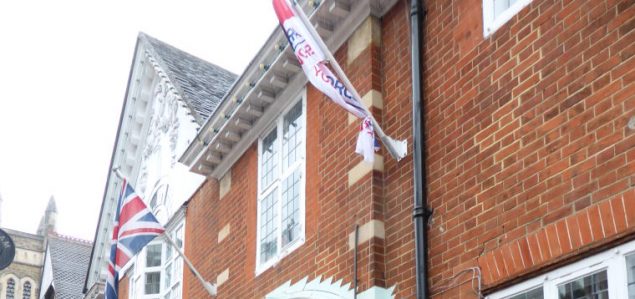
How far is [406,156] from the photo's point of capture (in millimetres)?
9938

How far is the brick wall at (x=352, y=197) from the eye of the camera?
9.87 meters

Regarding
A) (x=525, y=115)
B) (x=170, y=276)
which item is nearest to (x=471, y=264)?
(x=525, y=115)

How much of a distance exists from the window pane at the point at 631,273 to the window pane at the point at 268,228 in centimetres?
612

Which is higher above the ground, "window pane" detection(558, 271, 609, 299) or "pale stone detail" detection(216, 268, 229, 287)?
"pale stone detail" detection(216, 268, 229, 287)

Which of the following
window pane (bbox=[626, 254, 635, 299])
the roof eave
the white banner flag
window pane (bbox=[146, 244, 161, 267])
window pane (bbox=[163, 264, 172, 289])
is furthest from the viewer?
window pane (bbox=[146, 244, 161, 267])

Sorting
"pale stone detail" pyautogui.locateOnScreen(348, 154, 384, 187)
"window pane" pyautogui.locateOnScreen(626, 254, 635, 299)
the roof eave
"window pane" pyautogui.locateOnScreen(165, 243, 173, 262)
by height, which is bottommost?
"window pane" pyautogui.locateOnScreen(626, 254, 635, 299)

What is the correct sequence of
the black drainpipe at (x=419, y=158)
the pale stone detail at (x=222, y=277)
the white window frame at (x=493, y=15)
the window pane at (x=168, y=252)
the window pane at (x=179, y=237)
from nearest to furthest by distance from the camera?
the white window frame at (x=493, y=15), the black drainpipe at (x=419, y=158), the pale stone detail at (x=222, y=277), the window pane at (x=179, y=237), the window pane at (x=168, y=252)

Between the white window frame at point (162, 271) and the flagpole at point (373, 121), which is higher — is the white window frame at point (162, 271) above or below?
above

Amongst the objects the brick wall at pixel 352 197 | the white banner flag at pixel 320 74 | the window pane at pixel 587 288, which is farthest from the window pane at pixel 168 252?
the window pane at pixel 587 288

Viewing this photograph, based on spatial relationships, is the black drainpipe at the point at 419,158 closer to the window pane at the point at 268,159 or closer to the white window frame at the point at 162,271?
the window pane at the point at 268,159

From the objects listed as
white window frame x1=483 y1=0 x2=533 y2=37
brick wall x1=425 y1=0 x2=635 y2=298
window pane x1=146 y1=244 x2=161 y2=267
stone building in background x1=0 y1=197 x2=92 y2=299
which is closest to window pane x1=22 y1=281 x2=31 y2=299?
stone building in background x1=0 y1=197 x2=92 y2=299

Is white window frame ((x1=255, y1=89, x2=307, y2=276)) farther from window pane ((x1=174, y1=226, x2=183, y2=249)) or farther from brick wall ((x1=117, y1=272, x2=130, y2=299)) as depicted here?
brick wall ((x1=117, y1=272, x2=130, y2=299))

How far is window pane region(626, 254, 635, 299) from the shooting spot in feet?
22.7

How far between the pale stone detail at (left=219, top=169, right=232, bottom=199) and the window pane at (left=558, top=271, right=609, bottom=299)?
7.90 metres
